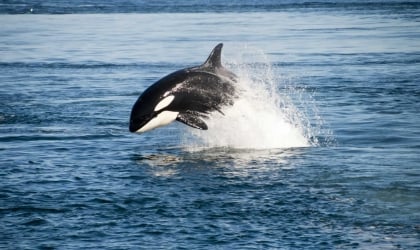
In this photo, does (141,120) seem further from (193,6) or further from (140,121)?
(193,6)

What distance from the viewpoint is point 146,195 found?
40.6ft

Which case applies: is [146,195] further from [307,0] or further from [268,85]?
[307,0]

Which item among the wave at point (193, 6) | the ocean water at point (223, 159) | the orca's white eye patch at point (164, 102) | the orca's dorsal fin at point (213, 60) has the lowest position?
the ocean water at point (223, 159)

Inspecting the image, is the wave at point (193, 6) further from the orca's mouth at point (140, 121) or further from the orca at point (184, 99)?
the orca's mouth at point (140, 121)

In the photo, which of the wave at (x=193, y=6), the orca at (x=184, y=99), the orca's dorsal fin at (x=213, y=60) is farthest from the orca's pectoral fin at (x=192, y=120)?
the wave at (x=193, y=6)

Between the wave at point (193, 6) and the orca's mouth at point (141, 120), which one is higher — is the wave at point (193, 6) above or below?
above

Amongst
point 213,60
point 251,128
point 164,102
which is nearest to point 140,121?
point 164,102

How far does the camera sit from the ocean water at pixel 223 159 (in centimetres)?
1073

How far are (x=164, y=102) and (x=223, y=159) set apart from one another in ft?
4.45

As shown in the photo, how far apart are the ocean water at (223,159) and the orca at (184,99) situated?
0.57 metres

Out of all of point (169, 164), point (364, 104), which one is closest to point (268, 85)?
point (364, 104)

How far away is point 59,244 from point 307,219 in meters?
3.05

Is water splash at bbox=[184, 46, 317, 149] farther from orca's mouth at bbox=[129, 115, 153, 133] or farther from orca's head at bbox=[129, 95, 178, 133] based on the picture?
orca's mouth at bbox=[129, 115, 153, 133]

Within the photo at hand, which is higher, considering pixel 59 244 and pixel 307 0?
pixel 307 0
